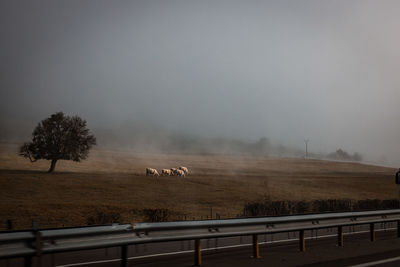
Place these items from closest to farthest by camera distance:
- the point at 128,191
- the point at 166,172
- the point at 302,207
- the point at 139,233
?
the point at 139,233
the point at 302,207
the point at 128,191
the point at 166,172

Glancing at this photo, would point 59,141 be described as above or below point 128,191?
above

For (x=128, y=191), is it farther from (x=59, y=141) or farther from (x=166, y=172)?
(x=166, y=172)

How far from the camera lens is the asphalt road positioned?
9672 mm

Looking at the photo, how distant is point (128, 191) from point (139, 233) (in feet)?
157

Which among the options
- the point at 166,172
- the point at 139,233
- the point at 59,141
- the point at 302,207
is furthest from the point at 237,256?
the point at 166,172

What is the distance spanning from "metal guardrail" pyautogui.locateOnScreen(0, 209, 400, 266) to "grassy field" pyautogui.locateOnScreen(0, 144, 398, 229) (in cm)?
1970

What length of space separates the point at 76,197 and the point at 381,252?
39452 mm

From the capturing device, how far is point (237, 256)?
35.5 feet

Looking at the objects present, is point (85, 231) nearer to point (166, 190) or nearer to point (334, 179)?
point (166, 190)

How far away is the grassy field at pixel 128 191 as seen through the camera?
116 ft

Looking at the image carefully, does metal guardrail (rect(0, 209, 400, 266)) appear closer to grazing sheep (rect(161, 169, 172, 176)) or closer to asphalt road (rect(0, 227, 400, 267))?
asphalt road (rect(0, 227, 400, 267))

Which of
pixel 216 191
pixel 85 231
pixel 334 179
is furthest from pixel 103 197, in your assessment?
pixel 334 179

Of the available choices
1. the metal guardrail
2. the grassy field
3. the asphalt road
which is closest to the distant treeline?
the grassy field

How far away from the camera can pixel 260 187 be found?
214 ft
